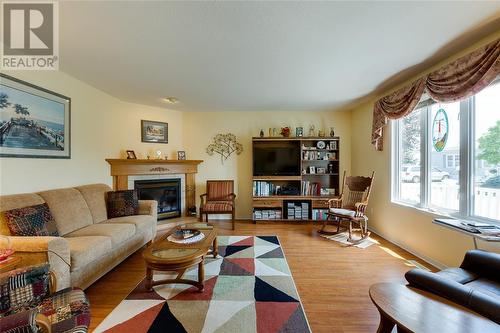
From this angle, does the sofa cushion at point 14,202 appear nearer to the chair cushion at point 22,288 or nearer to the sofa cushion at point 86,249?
the sofa cushion at point 86,249

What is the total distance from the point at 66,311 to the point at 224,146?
389 centimetres

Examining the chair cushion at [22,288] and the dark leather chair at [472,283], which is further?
the chair cushion at [22,288]

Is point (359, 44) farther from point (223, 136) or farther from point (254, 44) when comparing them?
point (223, 136)

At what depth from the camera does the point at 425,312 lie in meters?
1.10

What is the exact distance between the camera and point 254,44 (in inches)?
82.7

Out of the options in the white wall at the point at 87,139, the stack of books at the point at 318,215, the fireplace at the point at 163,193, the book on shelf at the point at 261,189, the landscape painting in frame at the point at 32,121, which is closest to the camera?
the landscape painting in frame at the point at 32,121

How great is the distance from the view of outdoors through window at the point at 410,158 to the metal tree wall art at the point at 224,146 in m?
3.01

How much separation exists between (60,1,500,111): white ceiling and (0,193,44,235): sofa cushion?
156cm

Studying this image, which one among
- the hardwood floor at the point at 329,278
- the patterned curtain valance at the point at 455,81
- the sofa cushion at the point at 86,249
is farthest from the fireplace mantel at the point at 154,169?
the patterned curtain valance at the point at 455,81

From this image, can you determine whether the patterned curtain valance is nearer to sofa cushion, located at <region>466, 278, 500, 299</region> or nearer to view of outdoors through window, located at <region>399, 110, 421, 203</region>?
view of outdoors through window, located at <region>399, 110, 421, 203</region>

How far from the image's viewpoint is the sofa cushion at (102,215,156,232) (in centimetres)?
286

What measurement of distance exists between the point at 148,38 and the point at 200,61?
593 mm

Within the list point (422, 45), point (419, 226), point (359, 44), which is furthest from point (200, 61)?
point (419, 226)

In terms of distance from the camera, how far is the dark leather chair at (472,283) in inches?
42.5
